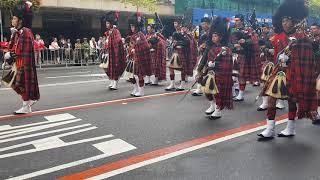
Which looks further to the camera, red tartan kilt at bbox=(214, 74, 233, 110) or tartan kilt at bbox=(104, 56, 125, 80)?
tartan kilt at bbox=(104, 56, 125, 80)

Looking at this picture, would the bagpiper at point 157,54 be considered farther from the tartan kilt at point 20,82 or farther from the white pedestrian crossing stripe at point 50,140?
the white pedestrian crossing stripe at point 50,140

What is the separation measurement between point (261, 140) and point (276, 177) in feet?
4.97

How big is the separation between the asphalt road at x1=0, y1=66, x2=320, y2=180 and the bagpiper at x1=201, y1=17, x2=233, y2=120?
394 mm

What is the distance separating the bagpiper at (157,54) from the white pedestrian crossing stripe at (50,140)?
17.4 ft

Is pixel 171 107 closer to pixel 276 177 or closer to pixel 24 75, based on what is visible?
pixel 24 75

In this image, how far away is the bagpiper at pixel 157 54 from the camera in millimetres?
12312

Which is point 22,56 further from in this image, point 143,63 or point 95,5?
point 95,5

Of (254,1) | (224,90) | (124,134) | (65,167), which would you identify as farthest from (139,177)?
(254,1)

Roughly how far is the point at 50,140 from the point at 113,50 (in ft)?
17.1

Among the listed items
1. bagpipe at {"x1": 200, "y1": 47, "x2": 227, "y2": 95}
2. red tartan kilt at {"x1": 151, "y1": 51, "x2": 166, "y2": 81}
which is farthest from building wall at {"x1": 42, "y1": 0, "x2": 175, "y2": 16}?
bagpipe at {"x1": 200, "y1": 47, "x2": 227, "y2": 95}

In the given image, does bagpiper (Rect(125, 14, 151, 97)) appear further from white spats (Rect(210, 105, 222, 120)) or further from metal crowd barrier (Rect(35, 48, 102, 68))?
metal crowd barrier (Rect(35, 48, 102, 68))

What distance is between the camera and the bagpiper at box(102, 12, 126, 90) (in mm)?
11000

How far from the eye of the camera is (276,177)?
186 inches

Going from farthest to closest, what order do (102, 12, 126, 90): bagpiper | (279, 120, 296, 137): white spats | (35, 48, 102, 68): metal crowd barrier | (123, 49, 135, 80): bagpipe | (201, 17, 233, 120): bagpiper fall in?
(35, 48, 102, 68): metal crowd barrier
(102, 12, 126, 90): bagpiper
(123, 49, 135, 80): bagpipe
(201, 17, 233, 120): bagpiper
(279, 120, 296, 137): white spats
